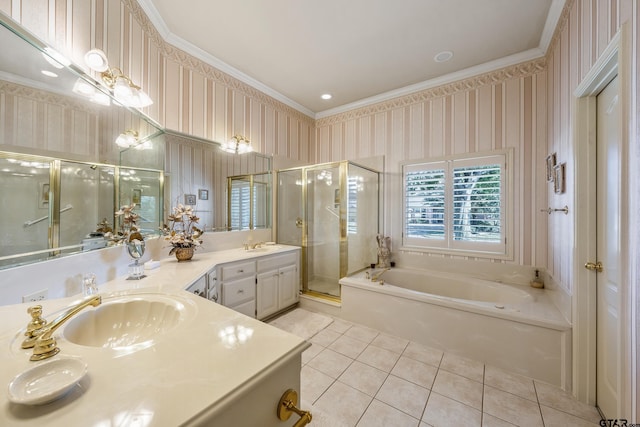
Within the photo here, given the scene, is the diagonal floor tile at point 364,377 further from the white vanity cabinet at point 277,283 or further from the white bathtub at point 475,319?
the white vanity cabinet at point 277,283

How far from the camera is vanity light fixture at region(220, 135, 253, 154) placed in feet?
9.25

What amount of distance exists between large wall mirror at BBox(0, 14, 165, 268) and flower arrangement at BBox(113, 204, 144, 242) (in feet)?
0.16

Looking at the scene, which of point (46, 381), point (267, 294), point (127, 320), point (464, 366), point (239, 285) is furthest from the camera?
point (267, 294)

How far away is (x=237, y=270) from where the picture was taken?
2.32 m

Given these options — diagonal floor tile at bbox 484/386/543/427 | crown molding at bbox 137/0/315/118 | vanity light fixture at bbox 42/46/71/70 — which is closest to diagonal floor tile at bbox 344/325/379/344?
diagonal floor tile at bbox 484/386/543/427

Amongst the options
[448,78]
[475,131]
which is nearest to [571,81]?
[475,131]

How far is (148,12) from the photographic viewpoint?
1.92 meters

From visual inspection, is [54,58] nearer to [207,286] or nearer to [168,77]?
[168,77]

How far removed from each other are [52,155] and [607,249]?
2.98 meters

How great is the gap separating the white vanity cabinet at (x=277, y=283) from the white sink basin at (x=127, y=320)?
4.78 feet

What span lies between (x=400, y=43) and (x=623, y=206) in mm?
2123

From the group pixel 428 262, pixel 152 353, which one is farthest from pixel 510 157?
pixel 152 353

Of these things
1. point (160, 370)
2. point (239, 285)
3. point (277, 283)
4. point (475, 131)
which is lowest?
point (277, 283)

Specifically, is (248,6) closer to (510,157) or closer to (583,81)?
(583,81)
